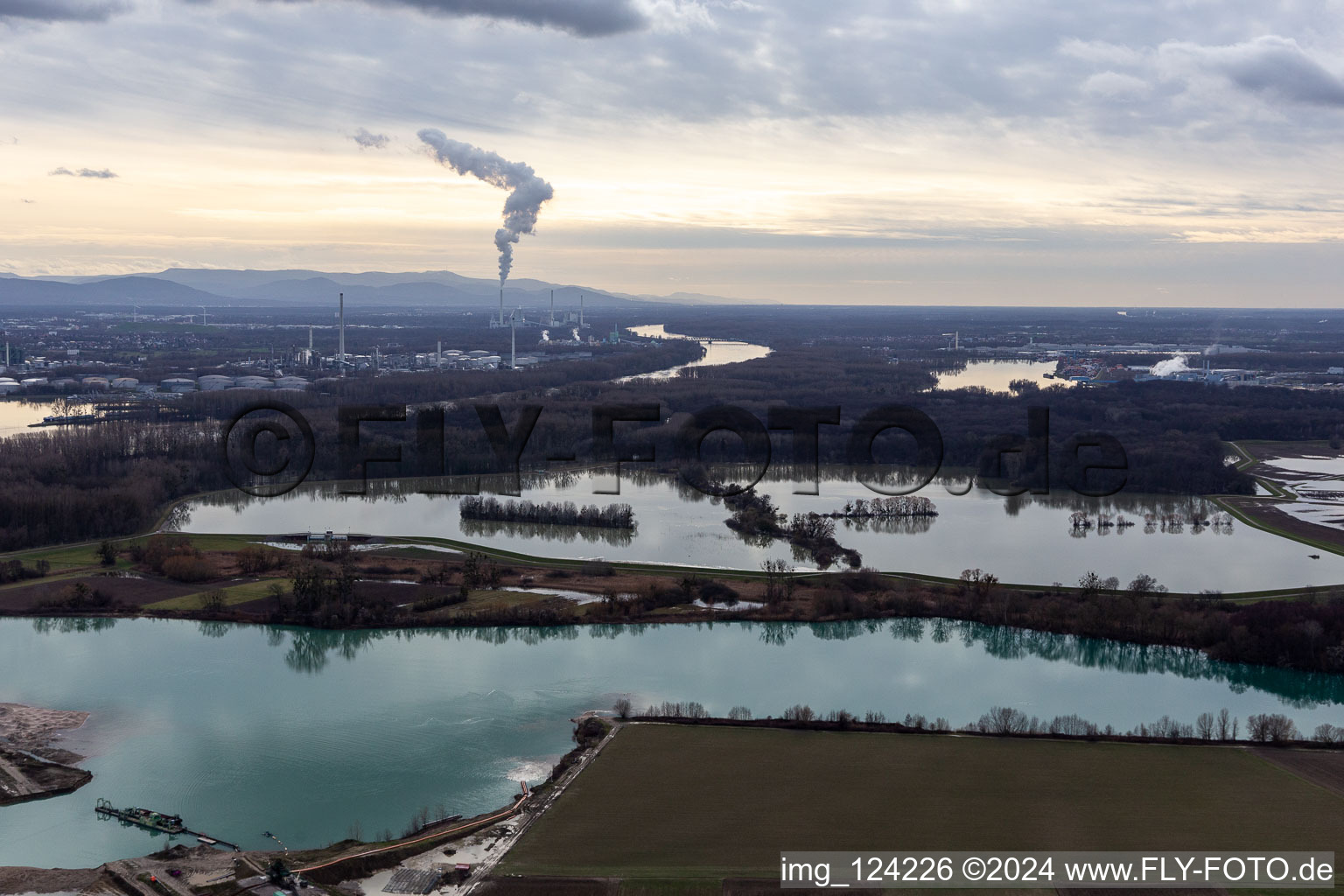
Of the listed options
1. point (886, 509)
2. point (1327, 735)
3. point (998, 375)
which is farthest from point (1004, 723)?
point (998, 375)

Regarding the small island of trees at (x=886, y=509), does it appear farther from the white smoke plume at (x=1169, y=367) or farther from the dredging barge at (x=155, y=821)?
the white smoke plume at (x=1169, y=367)

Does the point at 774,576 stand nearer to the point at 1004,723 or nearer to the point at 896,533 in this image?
the point at 896,533

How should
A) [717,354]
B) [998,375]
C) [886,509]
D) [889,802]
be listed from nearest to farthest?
[889,802]
[886,509]
[998,375]
[717,354]

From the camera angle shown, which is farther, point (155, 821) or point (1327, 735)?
point (1327, 735)

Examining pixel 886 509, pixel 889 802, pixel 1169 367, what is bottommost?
pixel 889 802

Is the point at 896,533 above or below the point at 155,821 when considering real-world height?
above

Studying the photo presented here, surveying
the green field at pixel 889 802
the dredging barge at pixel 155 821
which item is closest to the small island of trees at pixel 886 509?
the green field at pixel 889 802
